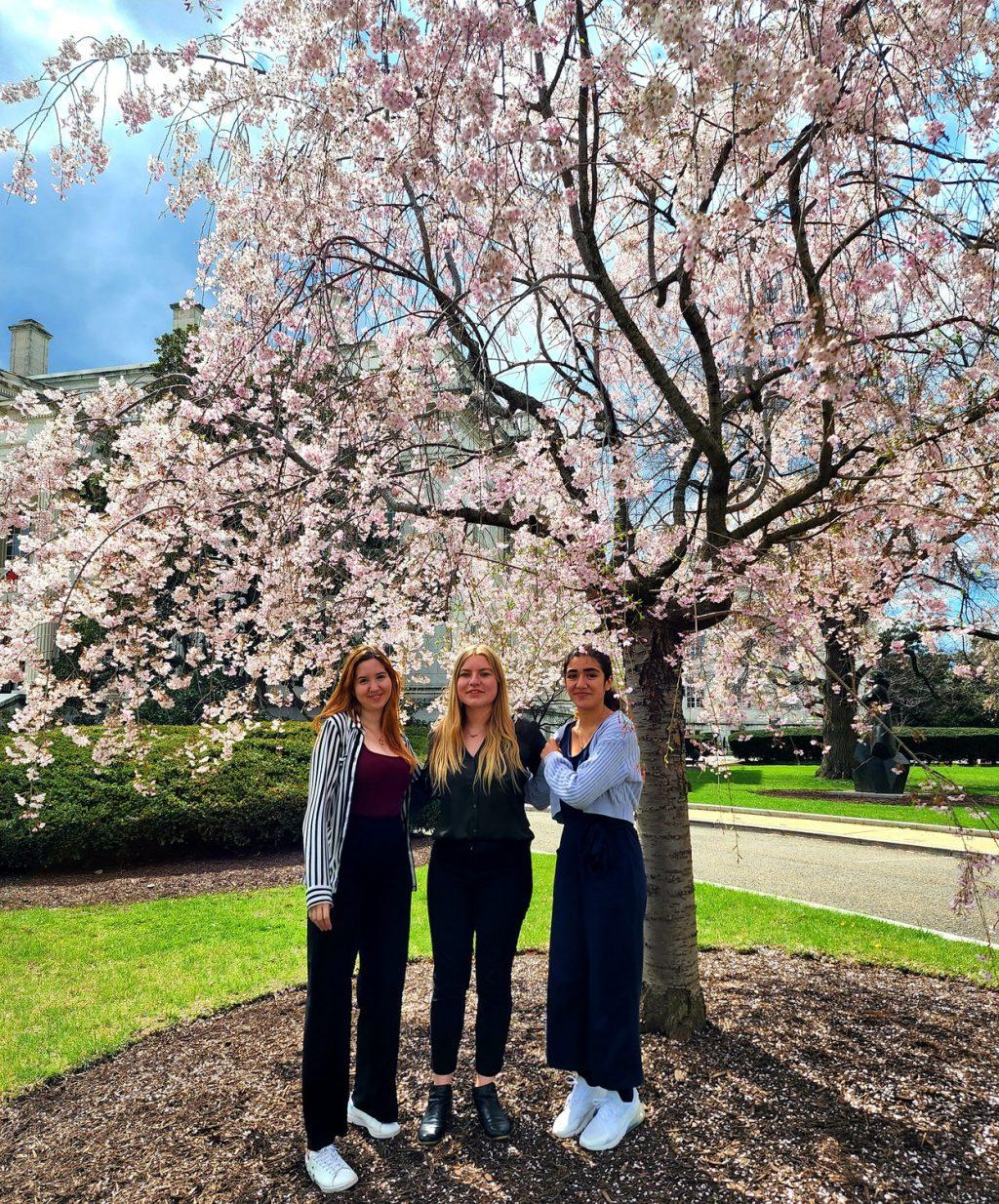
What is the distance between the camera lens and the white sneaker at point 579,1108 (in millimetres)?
3082

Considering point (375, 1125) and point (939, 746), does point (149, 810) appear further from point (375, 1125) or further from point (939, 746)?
point (939, 746)

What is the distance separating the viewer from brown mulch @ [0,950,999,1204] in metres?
2.77

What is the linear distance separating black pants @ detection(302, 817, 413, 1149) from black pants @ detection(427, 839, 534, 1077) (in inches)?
6.5

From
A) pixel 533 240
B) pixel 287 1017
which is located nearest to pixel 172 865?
pixel 287 1017

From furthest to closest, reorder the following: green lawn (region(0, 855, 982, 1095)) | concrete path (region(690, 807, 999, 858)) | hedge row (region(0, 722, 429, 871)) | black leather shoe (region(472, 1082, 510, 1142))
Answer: concrete path (region(690, 807, 999, 858))
hedge row (region(0, 722, 429, 871))
green lawn (region(0, 855, 982, 1095))
black leather shoe (region(472, 1082, 510, 1142))

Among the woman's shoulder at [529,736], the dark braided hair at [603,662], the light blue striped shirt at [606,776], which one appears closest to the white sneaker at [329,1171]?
the light blue striped shirt at [606,776]

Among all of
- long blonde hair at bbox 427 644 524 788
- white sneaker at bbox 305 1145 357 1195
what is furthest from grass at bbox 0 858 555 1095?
long blonde hair at bbox 427 644 524 788

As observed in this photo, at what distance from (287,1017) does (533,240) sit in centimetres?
555

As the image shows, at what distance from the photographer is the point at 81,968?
18.9ft

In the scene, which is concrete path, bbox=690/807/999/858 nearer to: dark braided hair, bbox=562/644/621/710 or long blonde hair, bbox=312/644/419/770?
dark braided hair, bbox=562/644/621/710

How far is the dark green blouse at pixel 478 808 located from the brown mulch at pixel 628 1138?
1.16m

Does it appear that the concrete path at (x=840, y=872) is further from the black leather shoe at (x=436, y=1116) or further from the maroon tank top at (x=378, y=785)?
the maroon tank top at (x=378, y=785)

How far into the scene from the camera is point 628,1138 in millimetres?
3043

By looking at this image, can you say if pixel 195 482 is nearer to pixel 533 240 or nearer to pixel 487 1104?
pixel 533 240
